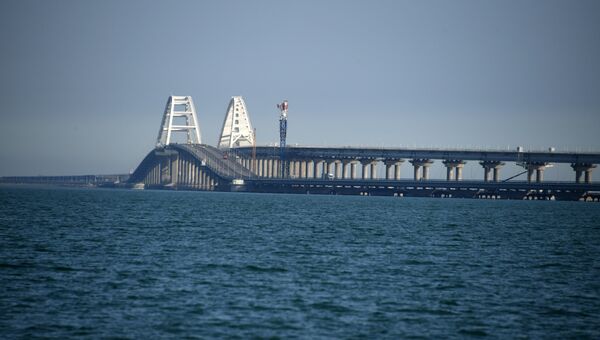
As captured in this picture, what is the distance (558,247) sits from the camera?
62812 millimetres

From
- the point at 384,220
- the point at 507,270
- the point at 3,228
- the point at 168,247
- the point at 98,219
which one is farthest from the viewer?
the point at 384,220

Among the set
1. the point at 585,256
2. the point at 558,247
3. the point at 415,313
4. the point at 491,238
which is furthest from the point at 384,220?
the point at 415,313

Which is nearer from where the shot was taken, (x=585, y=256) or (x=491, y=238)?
(x=585, y=256)

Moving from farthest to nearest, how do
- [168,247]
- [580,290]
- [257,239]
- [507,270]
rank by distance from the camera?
[257,239], [168,247], [507,270], [580,290]

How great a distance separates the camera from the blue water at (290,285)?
3042 centimetres

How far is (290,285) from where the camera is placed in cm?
3925

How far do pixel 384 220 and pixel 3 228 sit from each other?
131ft

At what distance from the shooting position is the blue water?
3042cm

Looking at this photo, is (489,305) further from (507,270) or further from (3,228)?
(3,228)

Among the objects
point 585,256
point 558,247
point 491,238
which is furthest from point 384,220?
point 585,256

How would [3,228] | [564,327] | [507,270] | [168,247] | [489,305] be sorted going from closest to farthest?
[564,327] < [489,305] < [507,270] < [168,247] < [3,228]

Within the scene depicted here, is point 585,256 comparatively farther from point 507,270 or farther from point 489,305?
point 489,305

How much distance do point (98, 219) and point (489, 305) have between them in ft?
181

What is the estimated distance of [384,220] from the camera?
94625mm
